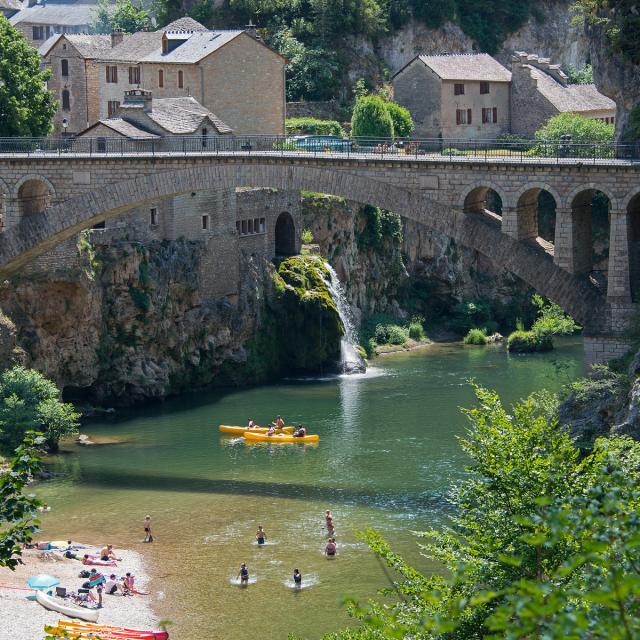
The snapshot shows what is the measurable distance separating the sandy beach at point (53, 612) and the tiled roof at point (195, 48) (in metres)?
50.9

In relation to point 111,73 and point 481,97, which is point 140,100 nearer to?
point 111,73

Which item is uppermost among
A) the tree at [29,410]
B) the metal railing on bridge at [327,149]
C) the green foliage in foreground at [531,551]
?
the metal railing on bridge at [327,149]

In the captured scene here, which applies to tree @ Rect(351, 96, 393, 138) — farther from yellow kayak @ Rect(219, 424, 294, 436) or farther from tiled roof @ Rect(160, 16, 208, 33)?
yellow kayak @ Rect(219, 424, 294, 436)

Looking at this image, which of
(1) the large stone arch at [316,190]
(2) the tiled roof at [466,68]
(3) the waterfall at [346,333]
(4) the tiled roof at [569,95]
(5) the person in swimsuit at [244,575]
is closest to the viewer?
(5) the person in swimsuit at [244,575]

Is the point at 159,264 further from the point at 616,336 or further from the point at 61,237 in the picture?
the point at 616,336

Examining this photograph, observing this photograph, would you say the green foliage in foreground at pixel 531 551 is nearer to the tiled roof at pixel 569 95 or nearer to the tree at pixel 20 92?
the tree at pixel 20 92

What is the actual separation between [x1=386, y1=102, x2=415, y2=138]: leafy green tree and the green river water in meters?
27.9

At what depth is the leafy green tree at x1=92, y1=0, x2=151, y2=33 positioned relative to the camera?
144m

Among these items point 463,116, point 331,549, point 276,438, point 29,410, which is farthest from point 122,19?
point 331,549

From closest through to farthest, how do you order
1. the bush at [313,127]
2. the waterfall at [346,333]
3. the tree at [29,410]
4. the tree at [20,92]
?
1. the tree at [29,410]
2. the tree at [20,92]
3. the waterfall at [346,333]
4. the bush at [313,127]

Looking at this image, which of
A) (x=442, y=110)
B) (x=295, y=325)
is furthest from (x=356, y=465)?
(x=442, y=110)

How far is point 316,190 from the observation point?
71.4m

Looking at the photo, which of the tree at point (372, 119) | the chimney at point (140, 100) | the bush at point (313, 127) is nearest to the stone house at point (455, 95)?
the tree at point (372, 119)

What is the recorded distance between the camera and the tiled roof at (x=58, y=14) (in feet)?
508
